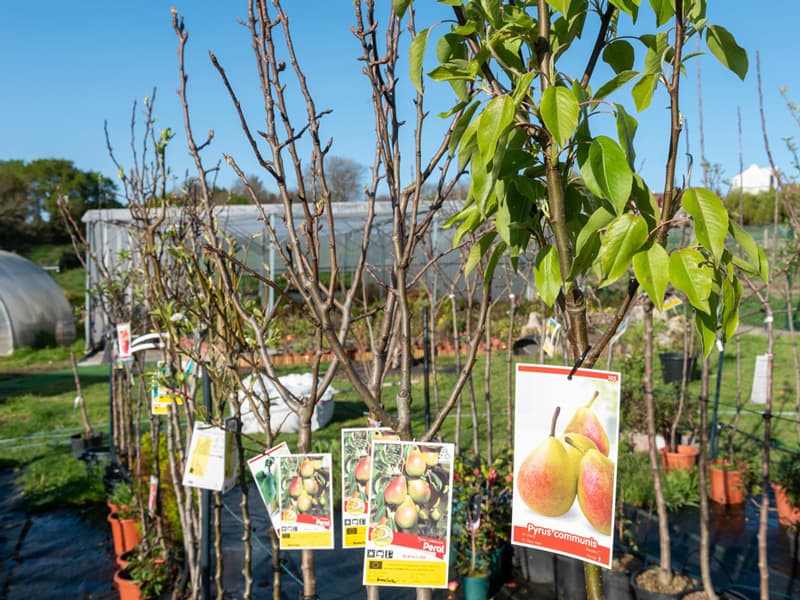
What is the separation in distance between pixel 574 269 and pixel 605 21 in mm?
412

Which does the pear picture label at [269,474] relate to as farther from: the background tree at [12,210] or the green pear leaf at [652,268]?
the background tree at [12,210]

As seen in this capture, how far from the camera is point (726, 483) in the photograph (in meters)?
4.91

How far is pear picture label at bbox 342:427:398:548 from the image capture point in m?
1.66

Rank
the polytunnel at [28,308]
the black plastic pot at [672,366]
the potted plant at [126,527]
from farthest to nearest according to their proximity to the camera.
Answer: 1. the polytunnel at [28,308]
2. the black plastic pot at [672,366]
3. the potted plant at [126,527]

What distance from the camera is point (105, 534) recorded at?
194 inches

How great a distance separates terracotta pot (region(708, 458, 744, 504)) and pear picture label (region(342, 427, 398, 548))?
158 inches

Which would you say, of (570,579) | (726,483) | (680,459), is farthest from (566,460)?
(680,459)

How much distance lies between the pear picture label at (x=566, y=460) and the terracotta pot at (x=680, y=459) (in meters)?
4.62

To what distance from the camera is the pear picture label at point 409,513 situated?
1.43m

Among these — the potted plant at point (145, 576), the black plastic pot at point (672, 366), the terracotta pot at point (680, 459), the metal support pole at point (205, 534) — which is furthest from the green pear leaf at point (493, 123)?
the black plastic pot at point (672, 366)

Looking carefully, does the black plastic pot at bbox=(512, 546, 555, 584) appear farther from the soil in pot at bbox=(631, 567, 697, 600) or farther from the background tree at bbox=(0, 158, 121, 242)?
the background tree at bbox=(0, 158, 121, 242)

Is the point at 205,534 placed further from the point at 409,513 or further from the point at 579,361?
the point at 579,361

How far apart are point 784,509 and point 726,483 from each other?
1.52 feet

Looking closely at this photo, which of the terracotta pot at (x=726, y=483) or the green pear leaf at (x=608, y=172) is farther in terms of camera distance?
the terracotta pot at (x=726, y=483)
